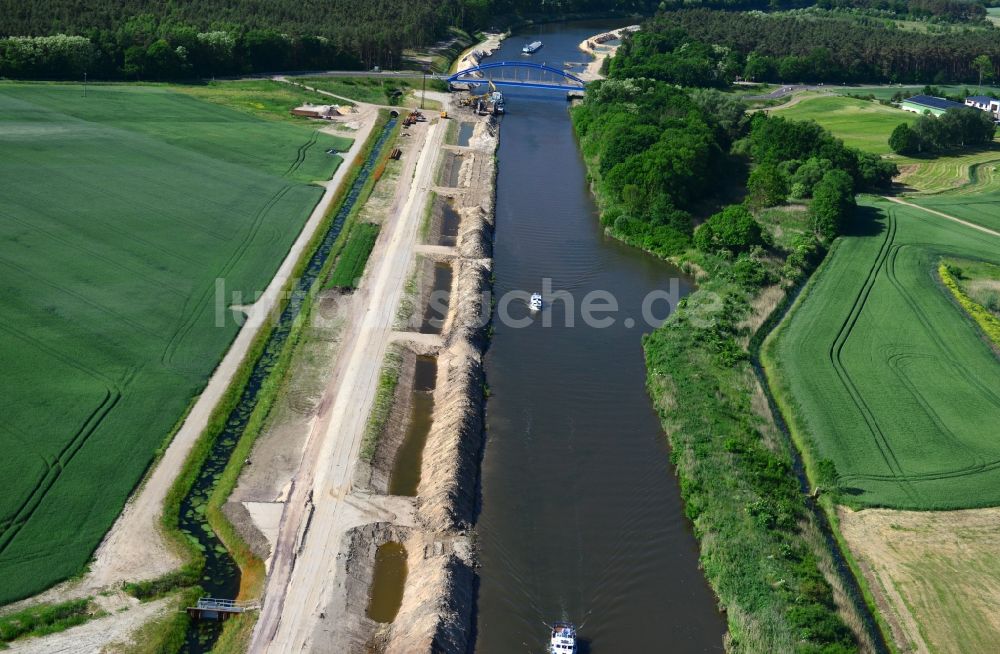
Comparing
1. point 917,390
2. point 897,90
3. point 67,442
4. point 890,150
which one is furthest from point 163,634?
point 897,90

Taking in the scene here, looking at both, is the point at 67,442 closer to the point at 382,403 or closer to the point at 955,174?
the point at 382,403

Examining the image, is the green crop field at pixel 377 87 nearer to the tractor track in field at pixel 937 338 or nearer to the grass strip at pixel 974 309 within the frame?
the tractor track in field at pixel 937 338

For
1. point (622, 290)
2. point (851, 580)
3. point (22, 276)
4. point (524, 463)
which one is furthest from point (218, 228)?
point (851, 580)

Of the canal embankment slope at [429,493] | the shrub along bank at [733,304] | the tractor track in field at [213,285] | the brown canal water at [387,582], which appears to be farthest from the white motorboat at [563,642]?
the tractor track in field at [213,285]

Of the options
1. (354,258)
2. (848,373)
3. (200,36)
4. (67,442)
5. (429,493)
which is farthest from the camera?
(200,36)

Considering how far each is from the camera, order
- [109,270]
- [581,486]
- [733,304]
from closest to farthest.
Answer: [581,486] → [109,270] → [733,304]

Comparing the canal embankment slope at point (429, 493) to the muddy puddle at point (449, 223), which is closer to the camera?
the canal embankment slope at point (429, 493)

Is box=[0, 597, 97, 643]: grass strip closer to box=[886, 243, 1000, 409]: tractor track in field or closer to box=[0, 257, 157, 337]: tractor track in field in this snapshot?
box=[0, 257, 157, 337]: tractor track in field
